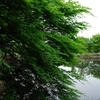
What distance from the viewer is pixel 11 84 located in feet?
16.7

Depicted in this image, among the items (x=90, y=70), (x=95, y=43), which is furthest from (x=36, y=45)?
(x=95, y=43)

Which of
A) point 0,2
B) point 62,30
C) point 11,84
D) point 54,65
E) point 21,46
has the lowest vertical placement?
point 11,84

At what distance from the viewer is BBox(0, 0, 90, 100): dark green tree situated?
4.54 metres

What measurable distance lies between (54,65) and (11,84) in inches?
40.7

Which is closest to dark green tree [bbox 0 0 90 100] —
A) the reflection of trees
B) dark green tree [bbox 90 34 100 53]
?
the reflection of trees

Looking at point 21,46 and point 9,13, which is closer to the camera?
point 9,13

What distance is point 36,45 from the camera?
4.59 m

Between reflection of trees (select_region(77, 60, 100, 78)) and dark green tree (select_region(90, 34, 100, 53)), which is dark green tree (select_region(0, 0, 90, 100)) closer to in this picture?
reflection of trees (select_region(77, 60, 100, 78))

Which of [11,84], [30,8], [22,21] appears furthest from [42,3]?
[11,84]

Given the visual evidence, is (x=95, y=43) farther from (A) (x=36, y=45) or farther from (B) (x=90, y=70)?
(A) (x=36, y=45)

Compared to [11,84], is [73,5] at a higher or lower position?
higher

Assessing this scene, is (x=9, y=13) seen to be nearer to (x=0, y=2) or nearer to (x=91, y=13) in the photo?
(x=0, y=2)

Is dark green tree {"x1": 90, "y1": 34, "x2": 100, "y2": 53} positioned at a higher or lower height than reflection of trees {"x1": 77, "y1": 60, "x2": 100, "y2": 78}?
higher

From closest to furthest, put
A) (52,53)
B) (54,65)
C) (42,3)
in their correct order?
(42,3), (52,53), (54,65)
